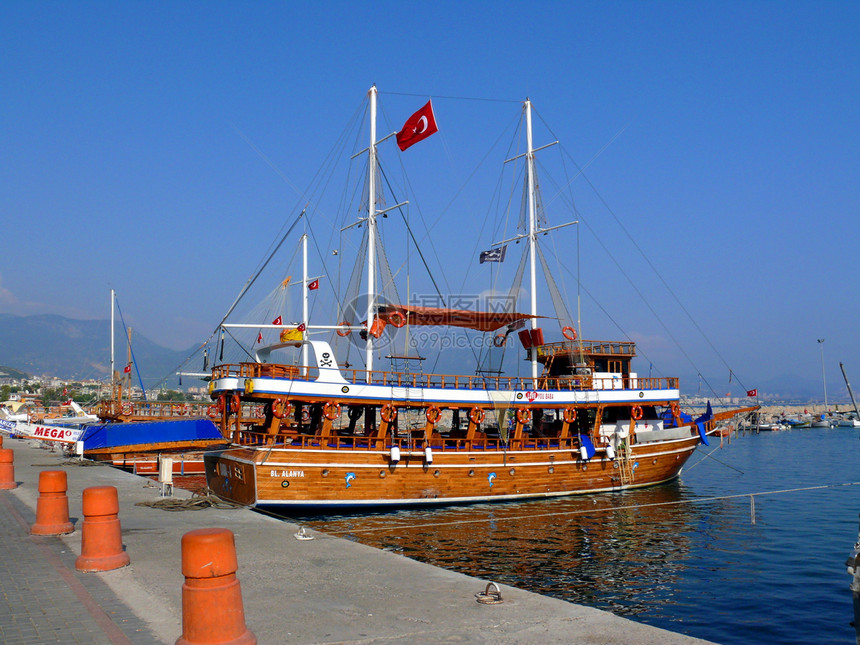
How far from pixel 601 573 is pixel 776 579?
418 centimetres

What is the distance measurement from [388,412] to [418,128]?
38.2 feet

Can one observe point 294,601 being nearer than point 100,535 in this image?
Yes

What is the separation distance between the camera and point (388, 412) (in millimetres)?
24609

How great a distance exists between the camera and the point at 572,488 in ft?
92.7

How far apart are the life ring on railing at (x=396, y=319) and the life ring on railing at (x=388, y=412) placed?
4.03 m

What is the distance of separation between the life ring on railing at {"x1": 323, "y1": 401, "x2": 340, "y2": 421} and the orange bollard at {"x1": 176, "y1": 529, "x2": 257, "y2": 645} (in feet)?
54.5

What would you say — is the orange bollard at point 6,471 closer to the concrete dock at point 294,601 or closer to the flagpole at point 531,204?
the concrete dock at point 294,601

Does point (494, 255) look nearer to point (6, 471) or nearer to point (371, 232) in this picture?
point (371, 232)

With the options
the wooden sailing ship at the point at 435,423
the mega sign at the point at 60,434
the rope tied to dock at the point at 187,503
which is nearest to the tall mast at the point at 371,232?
the wooden sailing ship at the point at 435,423

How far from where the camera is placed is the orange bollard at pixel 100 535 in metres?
9.73

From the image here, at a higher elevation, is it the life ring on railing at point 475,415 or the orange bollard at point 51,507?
the life ring on railing at point 475,415

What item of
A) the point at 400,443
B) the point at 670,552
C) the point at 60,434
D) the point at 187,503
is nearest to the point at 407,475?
the point at 400,443

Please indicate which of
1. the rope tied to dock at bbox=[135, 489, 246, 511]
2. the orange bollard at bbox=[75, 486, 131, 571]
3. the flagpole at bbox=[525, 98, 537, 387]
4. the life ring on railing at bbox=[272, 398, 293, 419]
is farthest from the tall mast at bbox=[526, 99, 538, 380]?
the orange bollard at bbox=[75, 486, 131, 571]

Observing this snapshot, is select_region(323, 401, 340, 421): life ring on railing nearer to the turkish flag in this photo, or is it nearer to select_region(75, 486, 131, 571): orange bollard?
the turkish flag
